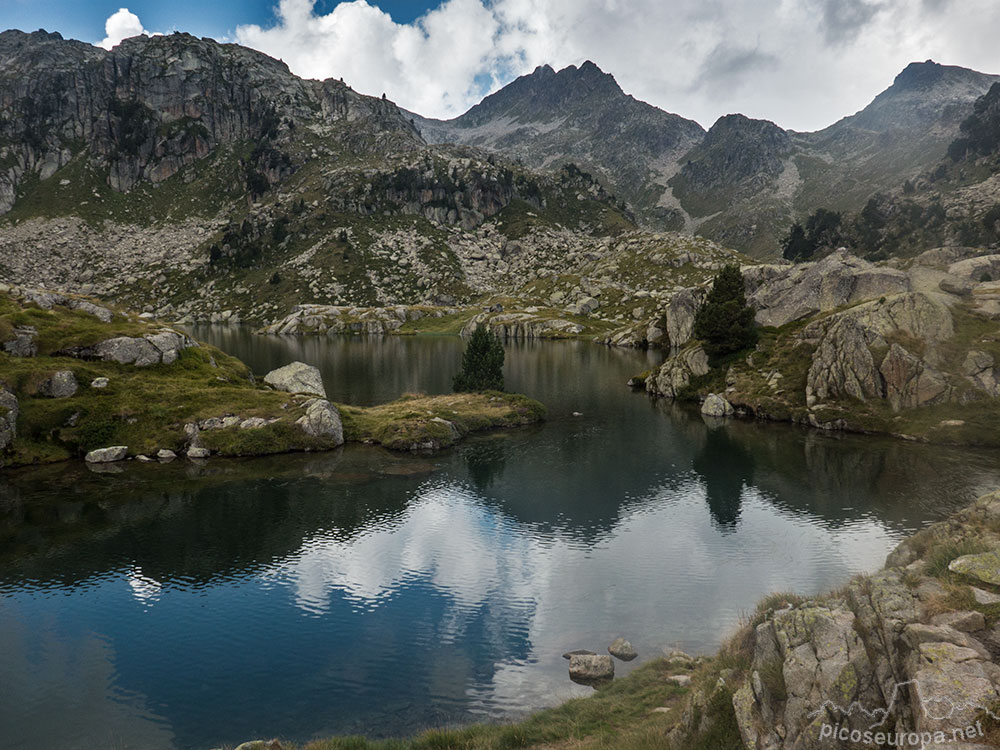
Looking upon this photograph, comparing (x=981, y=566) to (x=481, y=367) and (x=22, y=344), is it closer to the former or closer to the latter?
(x=481, y=367)

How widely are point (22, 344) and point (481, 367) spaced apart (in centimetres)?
6126

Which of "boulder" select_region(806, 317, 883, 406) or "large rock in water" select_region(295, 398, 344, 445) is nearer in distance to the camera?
"large rock in water" select_region(295, 398, 344, 445)

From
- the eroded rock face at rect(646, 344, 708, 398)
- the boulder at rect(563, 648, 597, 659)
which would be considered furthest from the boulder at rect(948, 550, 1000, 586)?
the eroded rock face at rect(646, 344, 708, 398)

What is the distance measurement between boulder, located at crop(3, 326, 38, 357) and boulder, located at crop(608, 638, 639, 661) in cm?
7688

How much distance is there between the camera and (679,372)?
95.8 metres

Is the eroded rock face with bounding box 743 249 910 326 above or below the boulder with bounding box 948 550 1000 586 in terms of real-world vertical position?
above

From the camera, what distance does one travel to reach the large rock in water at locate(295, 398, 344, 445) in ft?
213

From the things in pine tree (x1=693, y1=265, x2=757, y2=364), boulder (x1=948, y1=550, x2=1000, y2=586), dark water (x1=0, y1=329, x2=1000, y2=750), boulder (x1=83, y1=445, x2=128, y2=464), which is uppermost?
pine tree (x1=693, y1=265, x2=757, y2=364)

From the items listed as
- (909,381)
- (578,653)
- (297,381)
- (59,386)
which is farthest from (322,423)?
(909,381)

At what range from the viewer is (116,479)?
53281 mm

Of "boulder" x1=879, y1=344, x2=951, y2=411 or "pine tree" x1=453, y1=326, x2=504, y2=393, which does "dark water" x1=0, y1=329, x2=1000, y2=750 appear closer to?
"boulder" x1=879, y1=344, x2=951, y2=411

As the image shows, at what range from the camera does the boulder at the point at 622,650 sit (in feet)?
87.0

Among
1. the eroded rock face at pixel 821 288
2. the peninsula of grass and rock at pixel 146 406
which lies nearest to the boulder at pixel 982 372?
the eroded rock face at pixel 821 288

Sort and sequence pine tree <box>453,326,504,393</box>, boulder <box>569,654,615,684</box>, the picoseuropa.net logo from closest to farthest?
the picoseuropa.net logo < boulder <box>569,654,615,684</box> < pine tree <box>453,326,504,393</box>
